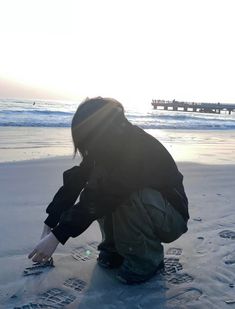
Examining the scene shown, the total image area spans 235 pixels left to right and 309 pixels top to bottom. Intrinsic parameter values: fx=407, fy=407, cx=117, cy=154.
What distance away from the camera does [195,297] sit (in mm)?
2270

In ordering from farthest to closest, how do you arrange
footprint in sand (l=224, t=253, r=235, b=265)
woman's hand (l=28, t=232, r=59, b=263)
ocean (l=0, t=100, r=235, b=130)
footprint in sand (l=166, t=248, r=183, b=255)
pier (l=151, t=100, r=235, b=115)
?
pier (l=151, t=100, r=235, b=115) → ocean (l=0, t=100, r=235, b=130) → footprint in sand (l=166, t=248, r=183, b=255) → footprint in sand (l=224, t=253, r=235, b=265) → woman's hand (l=28, t=232, r=59, b=263)

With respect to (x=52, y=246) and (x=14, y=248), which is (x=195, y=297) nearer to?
(x=52, y=246)

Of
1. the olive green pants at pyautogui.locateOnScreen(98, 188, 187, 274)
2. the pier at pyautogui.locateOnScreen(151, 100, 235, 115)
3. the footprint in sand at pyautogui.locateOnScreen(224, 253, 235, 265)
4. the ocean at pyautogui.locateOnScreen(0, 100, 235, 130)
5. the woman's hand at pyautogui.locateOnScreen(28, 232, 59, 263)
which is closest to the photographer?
the woman's hand at pyautogui.locateOnScreen(28, 232, 59, 263)

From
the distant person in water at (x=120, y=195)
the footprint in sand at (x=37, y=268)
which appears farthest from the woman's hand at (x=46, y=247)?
the footprint in sand at (x=37, y=268)

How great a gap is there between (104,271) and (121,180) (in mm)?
735

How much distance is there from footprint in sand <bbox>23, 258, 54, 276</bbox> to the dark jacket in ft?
1.12

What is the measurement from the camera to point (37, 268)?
102 inches

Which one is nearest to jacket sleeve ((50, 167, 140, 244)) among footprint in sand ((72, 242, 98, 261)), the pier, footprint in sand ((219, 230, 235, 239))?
footprint in sand ((72, 242, 98, 261))

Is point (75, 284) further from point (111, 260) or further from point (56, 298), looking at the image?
point (111, 260)

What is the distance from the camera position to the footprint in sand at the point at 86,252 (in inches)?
110

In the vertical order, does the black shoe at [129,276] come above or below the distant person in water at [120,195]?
below

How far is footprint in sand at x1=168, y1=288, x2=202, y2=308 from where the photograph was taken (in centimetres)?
220

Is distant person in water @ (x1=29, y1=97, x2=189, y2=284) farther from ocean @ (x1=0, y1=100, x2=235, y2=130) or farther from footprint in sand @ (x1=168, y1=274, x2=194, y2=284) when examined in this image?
ocean @ (x1=0, y1=100, x2=235, y2=130)

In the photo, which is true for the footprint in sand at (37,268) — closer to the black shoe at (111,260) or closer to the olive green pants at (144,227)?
the black shoe at (111,260)
